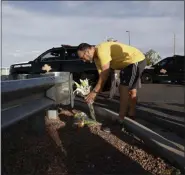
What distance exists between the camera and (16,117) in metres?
3.60

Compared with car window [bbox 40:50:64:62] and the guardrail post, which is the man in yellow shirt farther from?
car window [bbox 40:50:64:62]

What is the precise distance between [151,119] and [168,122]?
48cm

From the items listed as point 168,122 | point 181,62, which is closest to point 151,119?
point 168,122

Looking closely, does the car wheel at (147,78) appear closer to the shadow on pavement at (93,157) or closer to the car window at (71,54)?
the car window at (71,54)

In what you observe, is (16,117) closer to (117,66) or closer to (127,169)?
(127,169)

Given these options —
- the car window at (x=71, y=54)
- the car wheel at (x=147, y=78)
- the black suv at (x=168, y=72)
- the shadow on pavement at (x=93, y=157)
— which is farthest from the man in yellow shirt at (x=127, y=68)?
the car wheel at (x=147, y=78)

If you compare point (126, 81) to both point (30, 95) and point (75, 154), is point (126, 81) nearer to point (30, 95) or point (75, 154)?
point (75, 154)

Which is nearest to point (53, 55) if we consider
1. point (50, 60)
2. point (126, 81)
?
point (50, 60)

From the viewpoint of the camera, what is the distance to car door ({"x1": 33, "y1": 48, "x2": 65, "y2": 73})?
60.5 ft

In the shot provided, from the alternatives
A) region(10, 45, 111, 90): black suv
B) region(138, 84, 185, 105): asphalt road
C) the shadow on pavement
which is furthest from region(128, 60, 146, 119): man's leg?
region(10, 45, 111, 90): black suv

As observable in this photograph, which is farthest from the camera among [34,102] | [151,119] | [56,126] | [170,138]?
[151,119]

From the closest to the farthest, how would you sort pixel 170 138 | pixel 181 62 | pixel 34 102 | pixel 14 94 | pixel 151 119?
pixel 14 94, pixel 34 102, pixel 170 138, pixel 151 119, pixel 181 62

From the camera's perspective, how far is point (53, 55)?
1906 centimetres

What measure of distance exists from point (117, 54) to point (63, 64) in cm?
1157
